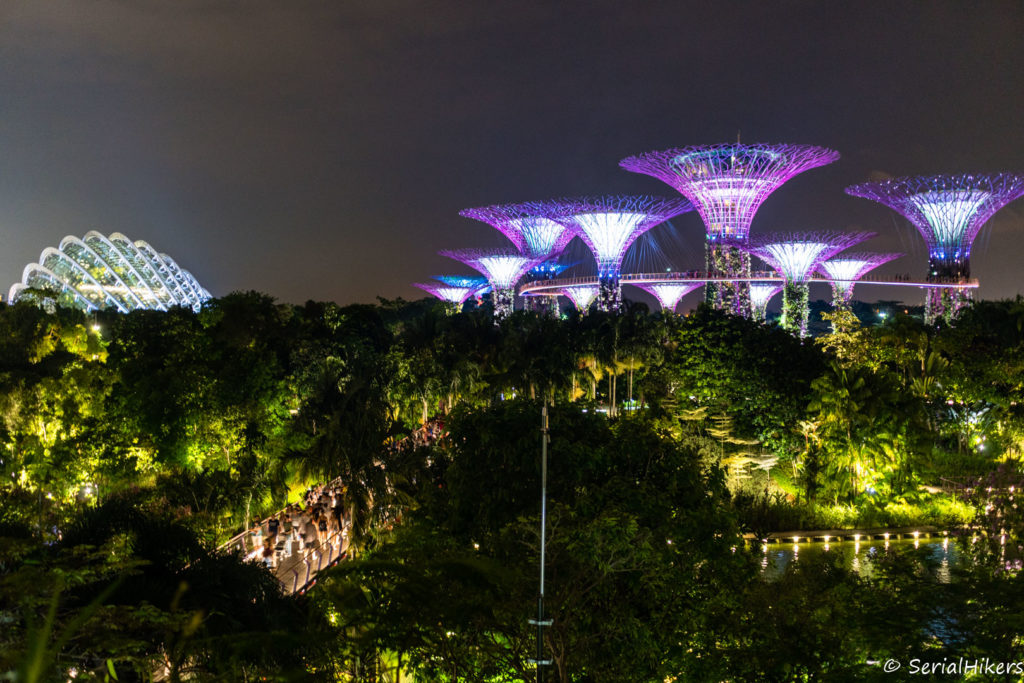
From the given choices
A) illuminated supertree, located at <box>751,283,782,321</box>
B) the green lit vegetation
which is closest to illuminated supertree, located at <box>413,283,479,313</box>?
illuminated supertree, located at <box>751,283,782,321</box>

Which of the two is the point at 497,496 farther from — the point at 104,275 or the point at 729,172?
the point at 104,275

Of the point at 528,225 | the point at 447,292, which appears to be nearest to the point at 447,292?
the point at 447,292

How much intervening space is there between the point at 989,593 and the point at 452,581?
21.7 ft

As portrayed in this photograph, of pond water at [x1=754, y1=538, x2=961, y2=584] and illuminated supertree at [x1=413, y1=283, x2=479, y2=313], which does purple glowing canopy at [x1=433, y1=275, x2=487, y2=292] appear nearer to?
illuminated supertree at [x1=413, y1=283, x2=479, y2=313]

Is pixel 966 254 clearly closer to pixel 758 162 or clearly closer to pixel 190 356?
pixel 758 162

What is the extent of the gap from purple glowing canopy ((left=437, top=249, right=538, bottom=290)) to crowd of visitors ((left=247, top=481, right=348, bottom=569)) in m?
54.2

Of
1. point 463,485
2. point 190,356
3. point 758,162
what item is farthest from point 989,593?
point 758,162

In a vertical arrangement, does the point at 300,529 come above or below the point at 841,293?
below

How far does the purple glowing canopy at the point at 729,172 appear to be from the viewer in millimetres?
51219

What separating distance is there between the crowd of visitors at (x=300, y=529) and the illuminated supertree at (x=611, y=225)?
40.2m

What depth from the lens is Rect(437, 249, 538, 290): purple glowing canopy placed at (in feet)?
241

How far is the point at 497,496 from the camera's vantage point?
12.6m

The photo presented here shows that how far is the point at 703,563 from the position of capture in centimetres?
1146

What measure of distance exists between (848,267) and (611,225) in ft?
115
